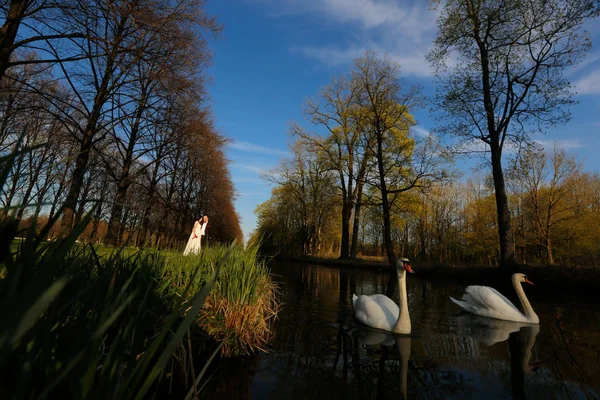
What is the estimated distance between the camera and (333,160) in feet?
80.8

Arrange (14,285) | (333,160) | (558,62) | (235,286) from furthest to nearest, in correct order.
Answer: (333,160)
(558,62)
(235,286)
(14,285)

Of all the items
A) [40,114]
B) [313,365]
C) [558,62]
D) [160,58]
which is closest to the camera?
[313,365]

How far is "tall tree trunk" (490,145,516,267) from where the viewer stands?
36.7 feet

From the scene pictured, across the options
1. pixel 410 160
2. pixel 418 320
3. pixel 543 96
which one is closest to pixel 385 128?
pixel 410 160

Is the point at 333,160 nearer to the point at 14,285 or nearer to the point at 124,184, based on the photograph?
the point at 124,184

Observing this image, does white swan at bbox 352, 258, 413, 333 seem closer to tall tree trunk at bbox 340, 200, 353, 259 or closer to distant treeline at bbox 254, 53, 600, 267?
distant treeline at bbox 254, 53, 600, 267

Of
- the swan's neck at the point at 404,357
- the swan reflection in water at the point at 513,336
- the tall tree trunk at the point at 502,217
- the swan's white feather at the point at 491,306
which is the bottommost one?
the swan's neck at the point at 404,357

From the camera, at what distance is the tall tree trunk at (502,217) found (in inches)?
441

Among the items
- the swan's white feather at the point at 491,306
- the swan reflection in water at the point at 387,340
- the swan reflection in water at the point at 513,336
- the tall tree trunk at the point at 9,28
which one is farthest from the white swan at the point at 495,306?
the tall tree trunk at the point at 9,28

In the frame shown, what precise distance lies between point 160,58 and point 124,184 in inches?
286

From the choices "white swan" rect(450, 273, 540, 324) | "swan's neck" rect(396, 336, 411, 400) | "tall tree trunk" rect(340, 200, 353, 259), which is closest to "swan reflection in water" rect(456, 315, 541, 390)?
"white swan" rect(450, 273, 540, 324)

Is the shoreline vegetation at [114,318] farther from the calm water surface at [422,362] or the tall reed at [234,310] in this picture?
the calm water surface at [422,362]

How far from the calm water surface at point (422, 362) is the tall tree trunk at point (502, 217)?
18.0 ft

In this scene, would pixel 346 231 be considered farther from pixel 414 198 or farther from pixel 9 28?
pixel 9 28
